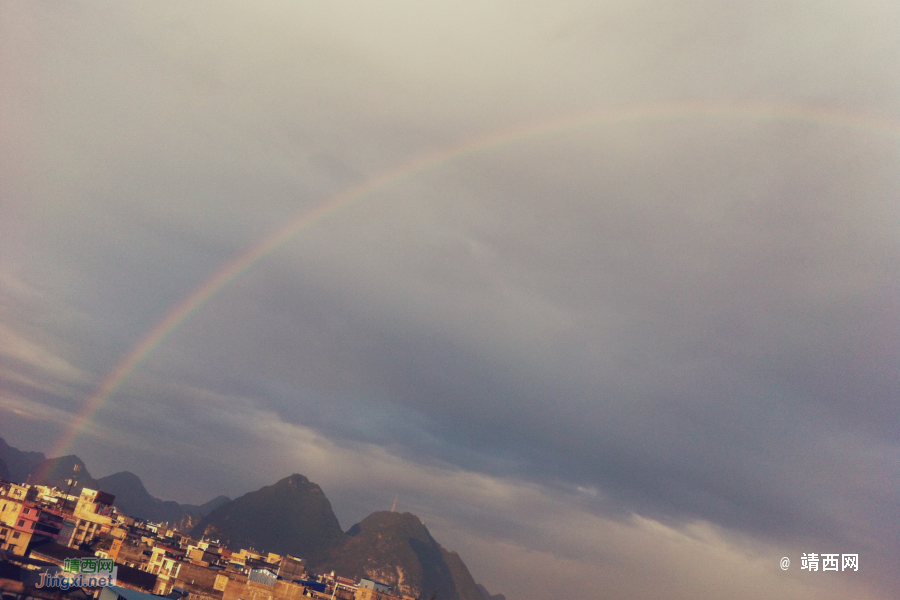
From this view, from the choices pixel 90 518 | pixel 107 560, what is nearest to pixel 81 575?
pixel 107 560

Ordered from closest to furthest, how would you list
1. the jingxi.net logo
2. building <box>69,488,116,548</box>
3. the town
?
the town → the jingxi.net logo → building <box>69,488,116,548</box>

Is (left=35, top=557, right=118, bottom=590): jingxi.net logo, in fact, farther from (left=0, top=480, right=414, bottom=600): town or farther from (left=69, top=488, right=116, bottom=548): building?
(left=69, top=488, right=116, bottom=548): building

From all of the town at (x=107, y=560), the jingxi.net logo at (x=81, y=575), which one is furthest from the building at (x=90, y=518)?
the jingxi.net logo at (x=81, y=575)

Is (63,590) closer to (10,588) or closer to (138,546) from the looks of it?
(10,588)

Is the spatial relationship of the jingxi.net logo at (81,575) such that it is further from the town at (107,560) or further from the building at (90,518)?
the building at (90,518)

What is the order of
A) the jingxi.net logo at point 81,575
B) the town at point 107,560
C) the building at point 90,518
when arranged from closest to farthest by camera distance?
the town at point 107,560, the jingxi.net logo at point 81,575, the building at point 90,518

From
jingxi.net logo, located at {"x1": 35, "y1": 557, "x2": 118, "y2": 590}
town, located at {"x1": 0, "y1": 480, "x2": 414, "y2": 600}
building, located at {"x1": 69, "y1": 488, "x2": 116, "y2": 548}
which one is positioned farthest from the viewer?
building, located at {"x1": 69, "y1": 488, "x2": 116, "y2": 548}

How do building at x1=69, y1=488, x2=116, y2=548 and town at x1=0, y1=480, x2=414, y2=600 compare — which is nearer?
town at x1=0, y1=480, x2=414, y2=600

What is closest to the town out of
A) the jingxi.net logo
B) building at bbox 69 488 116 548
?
building at bbox 69 488 116 548

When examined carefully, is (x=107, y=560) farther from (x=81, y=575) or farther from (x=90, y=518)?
(x=90, y=518)
